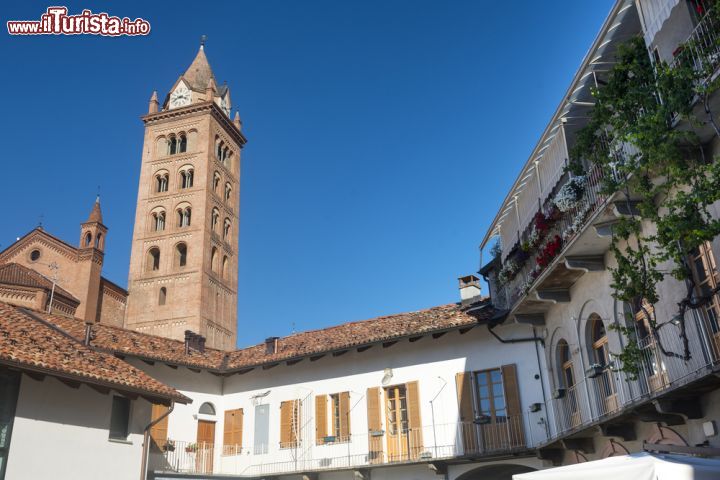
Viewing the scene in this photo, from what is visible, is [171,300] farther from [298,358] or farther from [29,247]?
[298,358]

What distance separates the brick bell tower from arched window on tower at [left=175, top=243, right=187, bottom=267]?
0.07m

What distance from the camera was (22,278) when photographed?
35375 millimetres

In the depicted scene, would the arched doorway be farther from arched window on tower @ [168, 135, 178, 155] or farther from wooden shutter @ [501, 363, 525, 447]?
arched window on tower @ [168, 135, 178, 155]

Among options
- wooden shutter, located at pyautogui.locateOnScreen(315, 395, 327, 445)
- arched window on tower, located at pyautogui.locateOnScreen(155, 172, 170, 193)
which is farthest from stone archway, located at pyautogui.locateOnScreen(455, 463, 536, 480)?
arched window on tower, located at pyautogui.locateOnScreen(155, 172, 170, 193)

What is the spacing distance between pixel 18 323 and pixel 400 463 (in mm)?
10219

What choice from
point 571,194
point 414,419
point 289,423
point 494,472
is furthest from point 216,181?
point 571,194

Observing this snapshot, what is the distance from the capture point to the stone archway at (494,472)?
18.6 meters

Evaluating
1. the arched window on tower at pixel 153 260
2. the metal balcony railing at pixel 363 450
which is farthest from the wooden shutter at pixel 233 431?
the arched window on tower at pixel 153 260

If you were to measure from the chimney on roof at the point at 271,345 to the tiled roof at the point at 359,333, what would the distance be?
0.15 meters

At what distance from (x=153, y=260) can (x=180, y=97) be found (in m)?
12.8

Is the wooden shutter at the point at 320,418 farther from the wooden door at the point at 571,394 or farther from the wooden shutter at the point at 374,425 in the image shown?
the wooden door at the point at 571,394

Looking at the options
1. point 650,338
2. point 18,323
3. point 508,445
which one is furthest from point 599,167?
point 18,323

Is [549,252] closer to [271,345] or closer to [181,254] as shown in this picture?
[271,345]

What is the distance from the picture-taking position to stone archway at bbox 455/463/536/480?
731 inches
